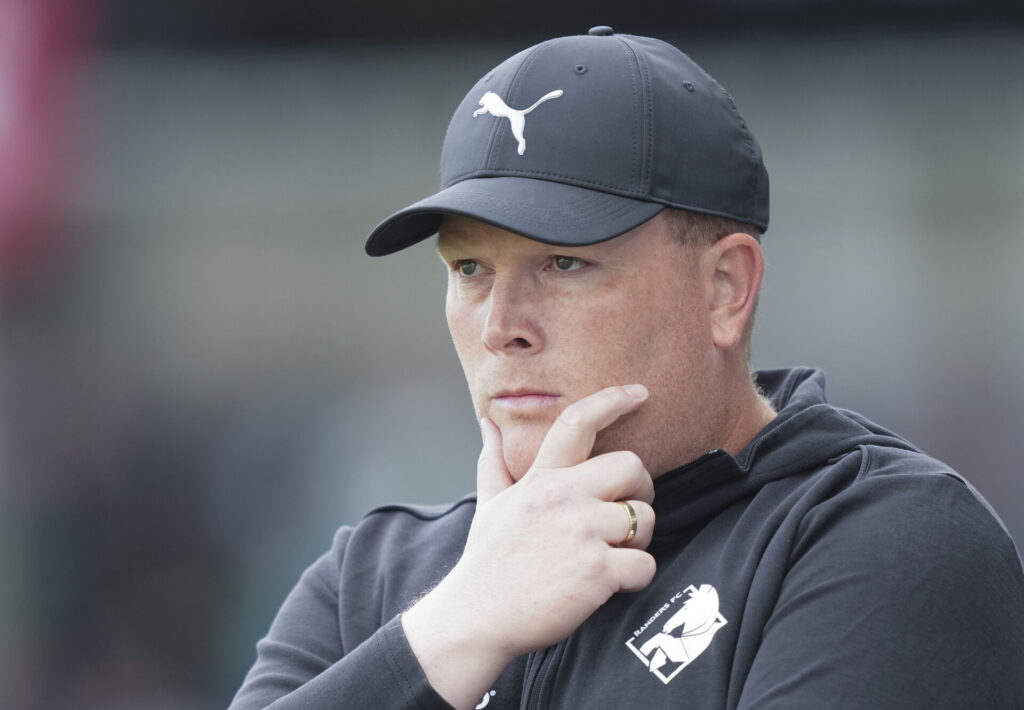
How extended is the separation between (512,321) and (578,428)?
0.16m

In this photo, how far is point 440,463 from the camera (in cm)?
574

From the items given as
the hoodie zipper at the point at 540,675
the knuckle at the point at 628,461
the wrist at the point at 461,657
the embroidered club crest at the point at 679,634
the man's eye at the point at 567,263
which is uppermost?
the man's eye at the point at 567,263

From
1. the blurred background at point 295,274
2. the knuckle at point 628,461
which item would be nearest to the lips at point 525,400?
the knuckle at point 628,461

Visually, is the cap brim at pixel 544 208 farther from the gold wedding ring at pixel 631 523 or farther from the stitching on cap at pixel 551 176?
the gold wedding ring at pixel 631 523

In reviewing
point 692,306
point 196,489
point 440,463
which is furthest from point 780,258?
point 692,306

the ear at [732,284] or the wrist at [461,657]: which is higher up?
the ear at [732,284]

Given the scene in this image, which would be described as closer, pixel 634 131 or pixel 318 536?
pixel 634 131

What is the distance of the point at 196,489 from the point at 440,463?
113 cm

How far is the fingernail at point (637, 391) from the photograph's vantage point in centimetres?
165

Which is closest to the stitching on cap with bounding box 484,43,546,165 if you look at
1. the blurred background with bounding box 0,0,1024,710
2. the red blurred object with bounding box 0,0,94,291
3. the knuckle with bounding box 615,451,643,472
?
the knuckle with bounding box 615,451,643,472

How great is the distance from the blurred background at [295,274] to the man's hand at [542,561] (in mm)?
4073

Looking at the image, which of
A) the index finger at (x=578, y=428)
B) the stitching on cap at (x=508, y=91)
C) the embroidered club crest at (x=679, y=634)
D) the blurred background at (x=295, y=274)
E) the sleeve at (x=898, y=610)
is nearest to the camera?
the sleeve at (x=898, y=610)

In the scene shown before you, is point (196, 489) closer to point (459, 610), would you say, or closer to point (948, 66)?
point (948, 66)

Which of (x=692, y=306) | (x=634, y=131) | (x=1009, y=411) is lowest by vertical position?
(x=1009, y=411)
